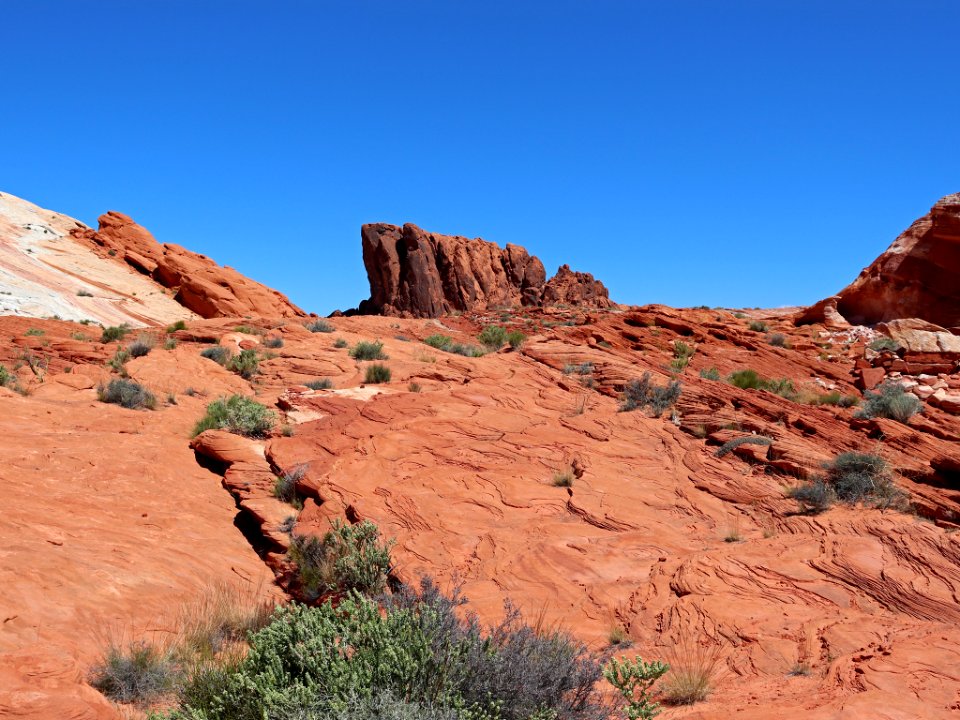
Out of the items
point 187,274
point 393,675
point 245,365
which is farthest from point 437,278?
point 393,675

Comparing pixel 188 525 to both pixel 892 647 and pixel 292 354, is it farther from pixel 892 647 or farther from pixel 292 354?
pixel 292 354

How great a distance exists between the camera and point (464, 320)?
141ft

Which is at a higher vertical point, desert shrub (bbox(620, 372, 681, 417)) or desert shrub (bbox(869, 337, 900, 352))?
desert shrub (bbox(869, 337, 900, 352))

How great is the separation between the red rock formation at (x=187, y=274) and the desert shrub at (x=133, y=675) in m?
36.4

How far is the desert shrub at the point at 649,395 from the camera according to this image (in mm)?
11595

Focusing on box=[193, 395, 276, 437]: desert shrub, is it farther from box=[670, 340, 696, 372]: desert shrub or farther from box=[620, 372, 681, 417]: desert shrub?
box=[670, 340, 696, 372]: desert shrub

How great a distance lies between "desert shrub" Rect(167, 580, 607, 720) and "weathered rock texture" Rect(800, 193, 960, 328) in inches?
1268

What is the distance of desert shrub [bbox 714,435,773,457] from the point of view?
9.39m

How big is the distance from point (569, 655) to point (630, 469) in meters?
5.25

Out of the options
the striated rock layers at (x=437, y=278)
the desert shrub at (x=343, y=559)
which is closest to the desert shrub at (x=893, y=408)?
the desert shrub at (x=343, y=559)

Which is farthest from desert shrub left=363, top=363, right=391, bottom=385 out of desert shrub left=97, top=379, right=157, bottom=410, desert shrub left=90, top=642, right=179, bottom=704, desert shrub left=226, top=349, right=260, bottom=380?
desert shrub left=90, top=642, right=179, bottom=704

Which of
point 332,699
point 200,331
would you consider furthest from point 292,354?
point 332,699

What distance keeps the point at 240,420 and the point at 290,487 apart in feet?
8.61

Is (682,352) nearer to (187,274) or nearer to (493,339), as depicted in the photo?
(493,339)
